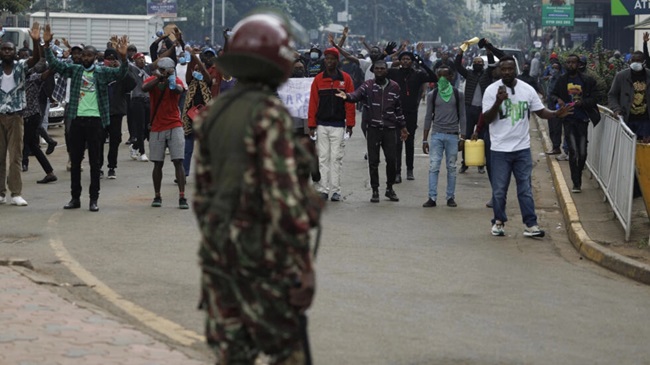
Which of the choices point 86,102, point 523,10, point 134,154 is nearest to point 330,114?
point 86,102

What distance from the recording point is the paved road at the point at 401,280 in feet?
27.1

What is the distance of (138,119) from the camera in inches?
838

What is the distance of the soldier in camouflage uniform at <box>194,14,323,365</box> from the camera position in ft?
15.4

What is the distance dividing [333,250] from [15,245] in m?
3.01

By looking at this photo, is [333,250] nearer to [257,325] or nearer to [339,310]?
[339,310]

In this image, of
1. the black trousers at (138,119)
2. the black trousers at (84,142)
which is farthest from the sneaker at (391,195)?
the black trousers at (138,119)

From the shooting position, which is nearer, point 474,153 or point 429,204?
point 474,153

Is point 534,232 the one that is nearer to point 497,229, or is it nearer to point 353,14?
point 497,229

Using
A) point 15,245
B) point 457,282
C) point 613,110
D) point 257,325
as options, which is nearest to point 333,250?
point 457,282

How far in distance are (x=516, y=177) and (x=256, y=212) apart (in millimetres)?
8809

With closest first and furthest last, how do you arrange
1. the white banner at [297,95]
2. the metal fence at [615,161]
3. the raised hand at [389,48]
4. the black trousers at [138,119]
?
the metal fence at [615,161]
the white banner at [297,95]
the raised hand at [389,48]
the black trousers at [138,119]

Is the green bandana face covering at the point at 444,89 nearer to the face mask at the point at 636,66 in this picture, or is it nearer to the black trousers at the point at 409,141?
the black trousers at the point at 409,141

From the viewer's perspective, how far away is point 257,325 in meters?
4.80

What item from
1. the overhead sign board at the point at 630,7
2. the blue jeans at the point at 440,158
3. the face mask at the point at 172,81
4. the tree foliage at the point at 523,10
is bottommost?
the blue jeans at the point at 440,158
